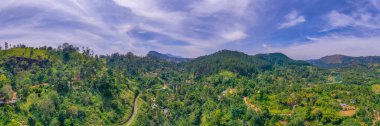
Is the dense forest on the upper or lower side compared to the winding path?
upper

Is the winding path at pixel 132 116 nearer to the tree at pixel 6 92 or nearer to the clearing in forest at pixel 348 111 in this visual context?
the tree at pixel 6 92

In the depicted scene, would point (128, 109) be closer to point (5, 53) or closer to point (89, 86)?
point (89, 86)

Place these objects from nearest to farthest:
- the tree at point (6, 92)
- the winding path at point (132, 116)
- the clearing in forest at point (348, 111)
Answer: the tree at point (6, 92) < the clearing in forest at point (348, 111) < the winding path at point (132, 116)

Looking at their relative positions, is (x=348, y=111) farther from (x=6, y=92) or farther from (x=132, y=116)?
(x=6, y=92)

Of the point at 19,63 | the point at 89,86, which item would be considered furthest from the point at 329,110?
the point at 19,63

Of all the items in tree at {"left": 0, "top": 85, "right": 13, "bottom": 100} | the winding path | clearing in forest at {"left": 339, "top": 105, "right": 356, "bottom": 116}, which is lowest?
the winding path

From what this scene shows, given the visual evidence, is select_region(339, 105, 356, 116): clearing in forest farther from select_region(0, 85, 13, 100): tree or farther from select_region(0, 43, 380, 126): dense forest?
select_region(0, 85, 13, 100): tree

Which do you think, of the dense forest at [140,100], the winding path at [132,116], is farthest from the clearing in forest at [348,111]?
the winding path at [132,116]

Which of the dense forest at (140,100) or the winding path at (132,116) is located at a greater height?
the dense forest at (140,100)

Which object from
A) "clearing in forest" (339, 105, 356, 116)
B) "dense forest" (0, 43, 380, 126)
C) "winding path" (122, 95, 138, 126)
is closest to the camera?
"dense forest" (0, 43, 380, 126)

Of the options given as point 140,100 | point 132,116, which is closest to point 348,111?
point 132,116

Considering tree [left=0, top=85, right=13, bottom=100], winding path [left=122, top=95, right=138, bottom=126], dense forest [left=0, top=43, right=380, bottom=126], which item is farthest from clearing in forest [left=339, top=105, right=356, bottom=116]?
tree [left=0, top=85, right=13, bottom=100]
